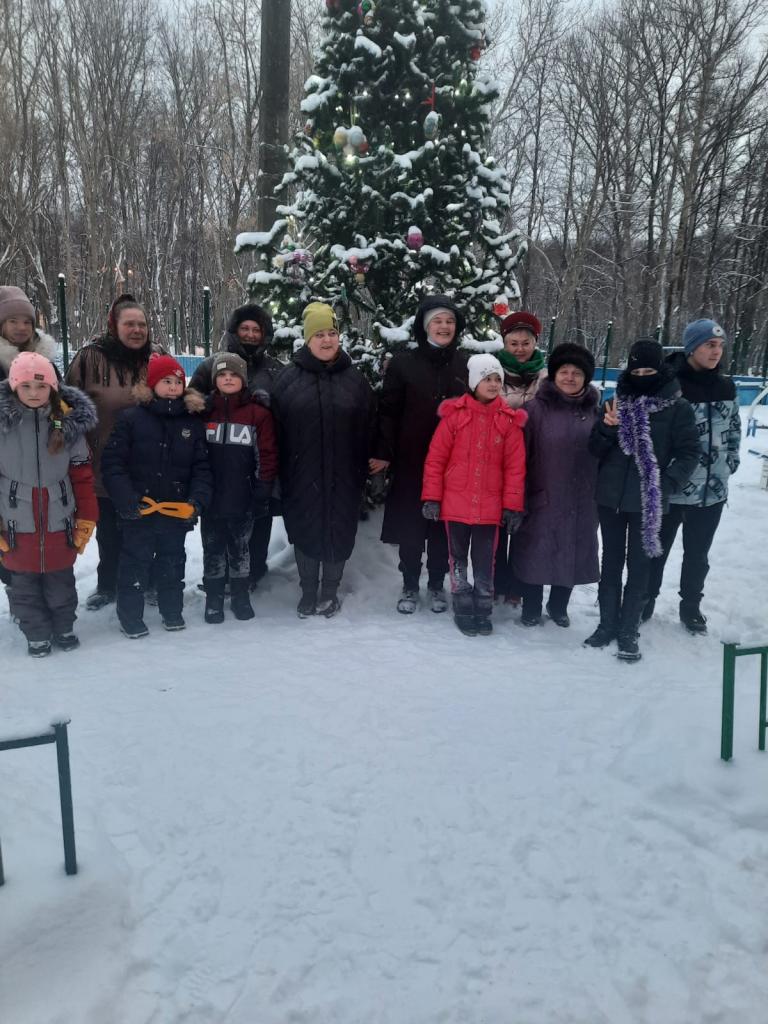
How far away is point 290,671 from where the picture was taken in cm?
425

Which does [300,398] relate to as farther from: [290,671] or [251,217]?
[251,217]

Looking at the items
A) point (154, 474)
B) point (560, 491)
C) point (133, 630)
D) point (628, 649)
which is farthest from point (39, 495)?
point (628, 649)

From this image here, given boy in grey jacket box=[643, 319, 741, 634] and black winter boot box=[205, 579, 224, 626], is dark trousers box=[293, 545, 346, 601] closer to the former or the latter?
black winter boot box=[205, 579, 224, 626]

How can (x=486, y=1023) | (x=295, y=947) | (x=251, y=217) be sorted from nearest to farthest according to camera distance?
(x=486, y=1023) < (x=295, y=947) < (x=251, y=217)

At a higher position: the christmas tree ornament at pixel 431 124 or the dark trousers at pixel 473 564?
the christmas tree ornament at pixel 431 124

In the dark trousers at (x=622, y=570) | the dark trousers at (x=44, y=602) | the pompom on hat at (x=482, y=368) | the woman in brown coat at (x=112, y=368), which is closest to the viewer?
the dark trousers at (x=44, y=602)

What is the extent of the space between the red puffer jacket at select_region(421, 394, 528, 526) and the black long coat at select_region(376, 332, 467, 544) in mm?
233

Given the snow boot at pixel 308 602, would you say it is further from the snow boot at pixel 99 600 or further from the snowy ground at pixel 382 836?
the snow boot at pixel 99 600

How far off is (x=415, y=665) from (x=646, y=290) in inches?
1037

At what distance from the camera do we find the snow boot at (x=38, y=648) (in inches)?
170

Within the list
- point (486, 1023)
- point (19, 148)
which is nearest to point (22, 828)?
point (486, 1023)

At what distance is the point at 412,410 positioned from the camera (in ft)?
16.4

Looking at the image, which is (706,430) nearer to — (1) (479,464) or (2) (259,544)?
(1) (479,464)

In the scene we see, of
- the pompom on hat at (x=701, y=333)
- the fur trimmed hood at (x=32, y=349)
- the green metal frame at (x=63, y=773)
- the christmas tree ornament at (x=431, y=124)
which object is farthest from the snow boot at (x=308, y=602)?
the christmas tree ornament at (x=431, y=124)
